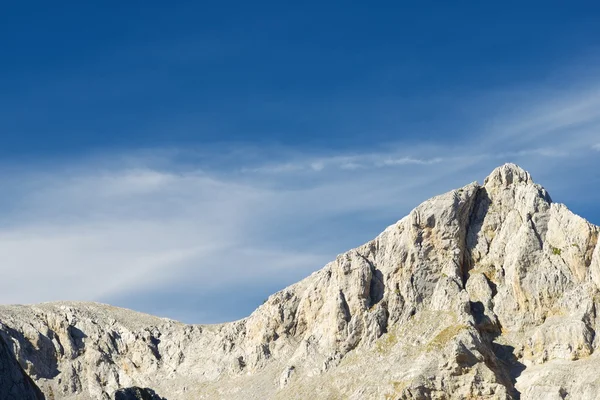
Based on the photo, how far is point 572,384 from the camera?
19512 cm

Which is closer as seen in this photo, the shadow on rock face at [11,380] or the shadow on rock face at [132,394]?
the shadow on rock face at [11,380]

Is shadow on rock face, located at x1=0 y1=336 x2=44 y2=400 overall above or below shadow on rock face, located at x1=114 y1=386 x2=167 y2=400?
below

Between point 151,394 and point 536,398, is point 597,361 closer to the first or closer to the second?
point 536,398

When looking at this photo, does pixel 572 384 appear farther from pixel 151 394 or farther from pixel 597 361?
pixel 151 394

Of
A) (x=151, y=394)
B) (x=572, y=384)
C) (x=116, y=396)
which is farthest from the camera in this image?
(x=572, y=384)

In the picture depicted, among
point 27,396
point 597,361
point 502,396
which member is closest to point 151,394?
point 27,396

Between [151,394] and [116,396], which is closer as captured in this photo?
[116,396]

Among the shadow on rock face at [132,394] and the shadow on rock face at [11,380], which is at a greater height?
the shadow on rock face at [132,394]

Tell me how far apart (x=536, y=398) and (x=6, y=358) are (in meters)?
143

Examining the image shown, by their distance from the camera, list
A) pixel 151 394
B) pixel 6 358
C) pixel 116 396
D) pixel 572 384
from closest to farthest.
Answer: pixel 6 358 < pixel 116 396 < pixel 151 394 < pixel 572 384

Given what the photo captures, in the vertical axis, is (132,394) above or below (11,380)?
above

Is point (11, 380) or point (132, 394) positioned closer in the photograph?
point (11, 380)

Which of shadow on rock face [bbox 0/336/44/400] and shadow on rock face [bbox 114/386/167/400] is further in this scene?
shadow on rock face [bbox 114/386/167/400]

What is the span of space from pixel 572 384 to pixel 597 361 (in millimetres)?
8497
